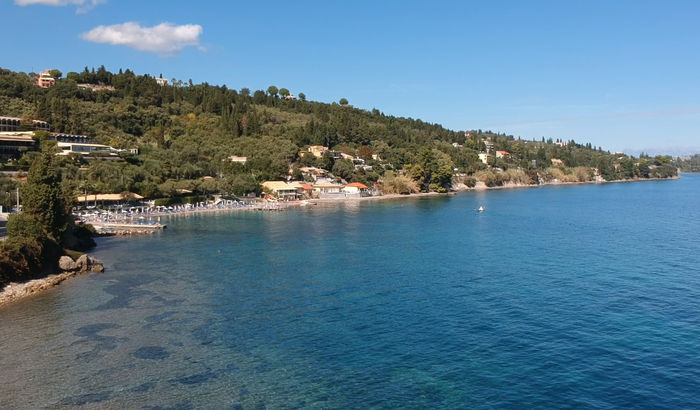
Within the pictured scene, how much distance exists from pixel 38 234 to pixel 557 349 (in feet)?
98.3

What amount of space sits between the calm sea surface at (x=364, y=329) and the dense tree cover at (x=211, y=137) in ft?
109

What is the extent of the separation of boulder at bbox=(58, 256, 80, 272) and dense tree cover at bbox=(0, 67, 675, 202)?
26844mm

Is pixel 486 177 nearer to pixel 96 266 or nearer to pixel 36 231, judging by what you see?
pixel 96 266

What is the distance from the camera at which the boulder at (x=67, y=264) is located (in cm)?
3167

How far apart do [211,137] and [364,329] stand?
85.6m

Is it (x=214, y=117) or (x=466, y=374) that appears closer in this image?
(x=466, y=374)

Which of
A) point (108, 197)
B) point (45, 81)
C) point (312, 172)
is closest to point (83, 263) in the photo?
point (108, 197)

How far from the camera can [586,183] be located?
519 feet

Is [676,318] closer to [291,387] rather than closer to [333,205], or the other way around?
[291,387]

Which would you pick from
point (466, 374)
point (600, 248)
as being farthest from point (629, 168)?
point (466, 374)

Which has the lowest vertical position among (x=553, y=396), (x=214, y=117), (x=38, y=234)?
(x=553, y=396)

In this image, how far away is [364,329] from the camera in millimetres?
21922

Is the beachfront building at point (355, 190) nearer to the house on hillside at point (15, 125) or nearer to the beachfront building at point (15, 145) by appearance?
the beachfront building at point (15, 145)

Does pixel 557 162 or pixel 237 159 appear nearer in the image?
pixel 237 159
